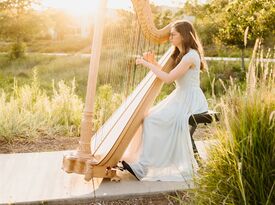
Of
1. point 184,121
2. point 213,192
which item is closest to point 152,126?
point 184,121

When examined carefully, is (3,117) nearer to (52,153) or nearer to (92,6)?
(52,153)

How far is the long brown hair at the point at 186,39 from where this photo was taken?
3957 mm

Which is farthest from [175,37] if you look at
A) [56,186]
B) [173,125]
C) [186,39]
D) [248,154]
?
[248,154]

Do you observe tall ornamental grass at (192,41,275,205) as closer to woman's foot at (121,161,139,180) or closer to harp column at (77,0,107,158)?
harp column at (77,0,107,158)

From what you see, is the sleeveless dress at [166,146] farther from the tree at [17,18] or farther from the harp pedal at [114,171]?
the tree at [17,18]

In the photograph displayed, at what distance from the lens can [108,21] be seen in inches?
144

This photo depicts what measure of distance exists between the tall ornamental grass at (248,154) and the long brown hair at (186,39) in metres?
1.40

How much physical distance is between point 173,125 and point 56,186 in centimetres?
100

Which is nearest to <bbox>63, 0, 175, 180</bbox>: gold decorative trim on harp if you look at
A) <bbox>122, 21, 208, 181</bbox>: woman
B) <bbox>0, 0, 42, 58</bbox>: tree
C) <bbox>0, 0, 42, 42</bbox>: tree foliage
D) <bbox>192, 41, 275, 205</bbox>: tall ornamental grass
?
<bbox>122, 21, 208, 181</bbox>: woman

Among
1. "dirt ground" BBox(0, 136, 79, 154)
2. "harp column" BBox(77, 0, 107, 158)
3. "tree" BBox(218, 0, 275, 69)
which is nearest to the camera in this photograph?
"harp column" BBox(77, 0, 107, 158)

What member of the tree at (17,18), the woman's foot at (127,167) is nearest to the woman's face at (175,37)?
the woman's foot at (127,167)

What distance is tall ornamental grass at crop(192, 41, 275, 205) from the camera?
2.44m

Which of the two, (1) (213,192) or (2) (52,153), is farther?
(2) (52,153)

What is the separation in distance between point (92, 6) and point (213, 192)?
1.65m
